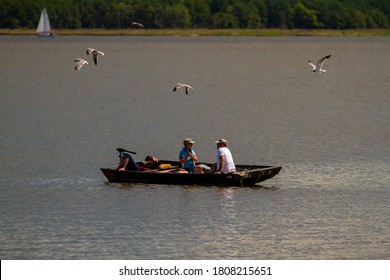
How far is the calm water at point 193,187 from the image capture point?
2769 centimetres

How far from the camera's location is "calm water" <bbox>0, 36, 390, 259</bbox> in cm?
2769

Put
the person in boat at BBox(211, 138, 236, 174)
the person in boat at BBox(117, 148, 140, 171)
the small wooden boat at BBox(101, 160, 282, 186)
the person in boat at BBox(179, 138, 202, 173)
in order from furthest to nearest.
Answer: the person in boat at BBox(117, 148, 140, 171) < the person in boat at BBox(179, 138, 202, 173) < the small wooden boat at BBox(101, 160, 282, 186) < the person in boat at BBox(211, 138, 236, 174)

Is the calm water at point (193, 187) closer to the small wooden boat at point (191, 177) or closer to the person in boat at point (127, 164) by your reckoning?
the small wooden boat at point (191, 177)

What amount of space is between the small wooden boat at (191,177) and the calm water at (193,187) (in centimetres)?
24

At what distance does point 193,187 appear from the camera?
112 feet

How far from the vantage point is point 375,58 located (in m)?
142

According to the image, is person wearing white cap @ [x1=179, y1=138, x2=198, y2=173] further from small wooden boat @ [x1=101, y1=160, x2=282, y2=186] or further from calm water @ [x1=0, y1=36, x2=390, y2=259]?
calm water @ [x1=0, y1=36, x2=390, y2=259]

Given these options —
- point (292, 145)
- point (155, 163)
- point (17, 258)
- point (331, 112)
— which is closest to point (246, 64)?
point (331, 112)

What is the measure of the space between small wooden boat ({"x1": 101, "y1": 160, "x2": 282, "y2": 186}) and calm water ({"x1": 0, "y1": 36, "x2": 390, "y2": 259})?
0.79ft

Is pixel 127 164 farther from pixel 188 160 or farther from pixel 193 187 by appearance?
pixel 193 187

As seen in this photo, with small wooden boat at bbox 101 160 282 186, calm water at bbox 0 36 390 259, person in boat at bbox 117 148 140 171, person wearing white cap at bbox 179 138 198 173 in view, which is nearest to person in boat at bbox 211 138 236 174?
small wooden boat at bbox 101 160 282 186

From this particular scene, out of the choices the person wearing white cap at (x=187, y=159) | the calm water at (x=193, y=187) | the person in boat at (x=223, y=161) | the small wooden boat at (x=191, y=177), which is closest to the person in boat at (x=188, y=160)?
the person wearing white cap at (x=187, y=159)

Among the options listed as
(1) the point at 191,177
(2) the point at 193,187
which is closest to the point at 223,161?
(1) the point at 191,177

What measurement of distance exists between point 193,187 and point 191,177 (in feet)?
1.09
